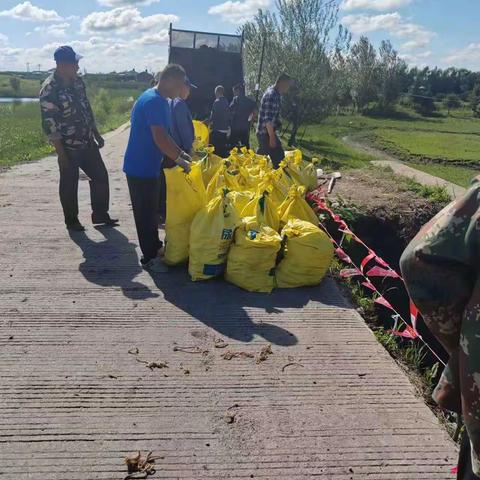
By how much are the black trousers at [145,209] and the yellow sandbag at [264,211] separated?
859 mm

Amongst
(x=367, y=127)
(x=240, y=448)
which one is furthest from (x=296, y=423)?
(x=367, y=127)

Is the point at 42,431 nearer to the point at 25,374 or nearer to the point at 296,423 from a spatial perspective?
the point at 25,374

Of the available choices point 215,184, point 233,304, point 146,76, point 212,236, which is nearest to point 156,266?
point 212,236

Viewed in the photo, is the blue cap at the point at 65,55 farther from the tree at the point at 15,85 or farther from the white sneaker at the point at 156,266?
the tree at the point at 15,85

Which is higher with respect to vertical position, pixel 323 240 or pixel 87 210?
pixel 323 240

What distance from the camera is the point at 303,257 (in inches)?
178

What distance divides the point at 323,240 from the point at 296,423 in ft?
6.79

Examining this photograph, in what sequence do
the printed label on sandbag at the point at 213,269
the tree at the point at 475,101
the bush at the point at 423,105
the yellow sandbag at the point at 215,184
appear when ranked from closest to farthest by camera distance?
the printed label on sandbag at the point at 213,269
the yellow sandbag at the point at 215,184
the tree at the point at 475,101
the bush at the point at 423,105

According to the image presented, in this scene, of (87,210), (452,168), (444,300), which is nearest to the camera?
(444,300)

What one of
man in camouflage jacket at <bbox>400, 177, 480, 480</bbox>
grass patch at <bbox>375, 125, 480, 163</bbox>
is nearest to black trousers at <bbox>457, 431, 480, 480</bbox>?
man in camouflage jacket at <bbox>400, 177, 480, 480</bbox>

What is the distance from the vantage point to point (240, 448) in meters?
2.58

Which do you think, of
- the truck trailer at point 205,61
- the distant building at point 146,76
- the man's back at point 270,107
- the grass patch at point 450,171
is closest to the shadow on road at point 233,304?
the man's back at point 270,107

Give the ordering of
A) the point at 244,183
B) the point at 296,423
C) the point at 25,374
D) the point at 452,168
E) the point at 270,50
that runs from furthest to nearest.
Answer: the point at 270,50, the point at 452,168, the point at 244,183, the point at 25,374, the point at 296,423

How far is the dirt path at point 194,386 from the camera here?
8.21 ft
